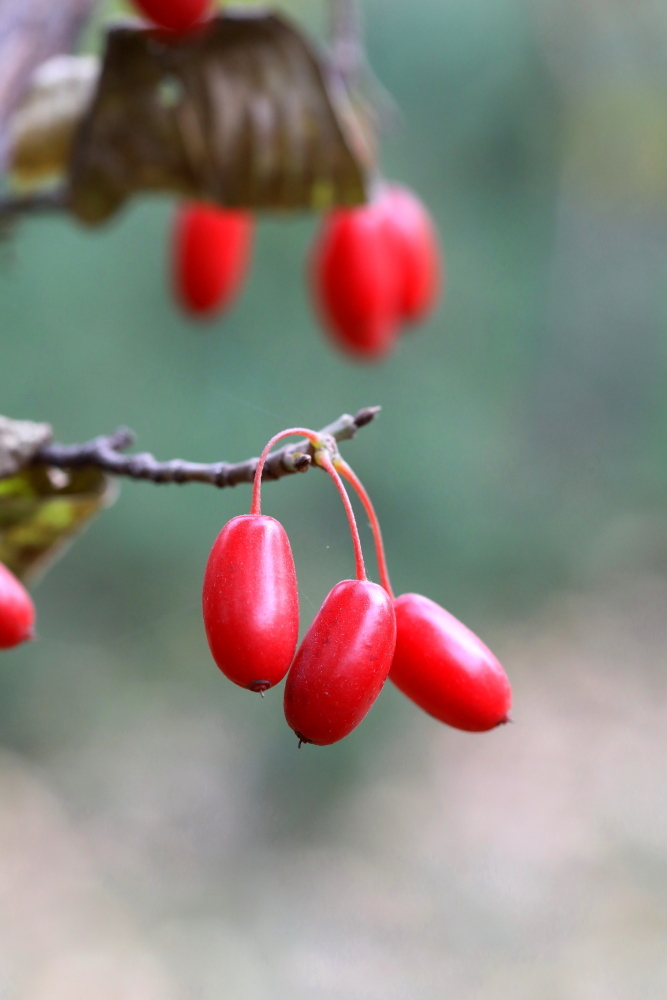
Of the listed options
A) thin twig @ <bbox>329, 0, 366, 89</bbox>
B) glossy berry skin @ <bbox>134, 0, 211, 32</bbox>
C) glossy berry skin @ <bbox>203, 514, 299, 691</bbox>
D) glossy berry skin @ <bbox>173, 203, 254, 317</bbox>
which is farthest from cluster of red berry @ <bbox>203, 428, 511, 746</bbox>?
glossy berry skin @ <bbox>173, 203, 254, 317</bbox>

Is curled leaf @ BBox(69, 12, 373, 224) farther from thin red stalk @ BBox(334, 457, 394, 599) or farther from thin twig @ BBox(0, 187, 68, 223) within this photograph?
thin red stalk @ BBox(334, 457, 394, 599)

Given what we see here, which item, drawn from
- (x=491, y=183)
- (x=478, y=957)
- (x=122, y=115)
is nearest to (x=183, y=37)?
(x=122, y=115)

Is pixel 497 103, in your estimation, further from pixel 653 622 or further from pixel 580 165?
pixel 653 622

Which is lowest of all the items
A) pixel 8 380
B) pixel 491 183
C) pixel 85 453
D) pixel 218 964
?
pixel 218 964

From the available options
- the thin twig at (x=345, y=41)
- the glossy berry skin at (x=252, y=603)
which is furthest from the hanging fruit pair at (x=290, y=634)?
the thin twig at (x=345, y=41)

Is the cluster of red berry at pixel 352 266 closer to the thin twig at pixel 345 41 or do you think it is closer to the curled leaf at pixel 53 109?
the thin twig at pixel 345 41
